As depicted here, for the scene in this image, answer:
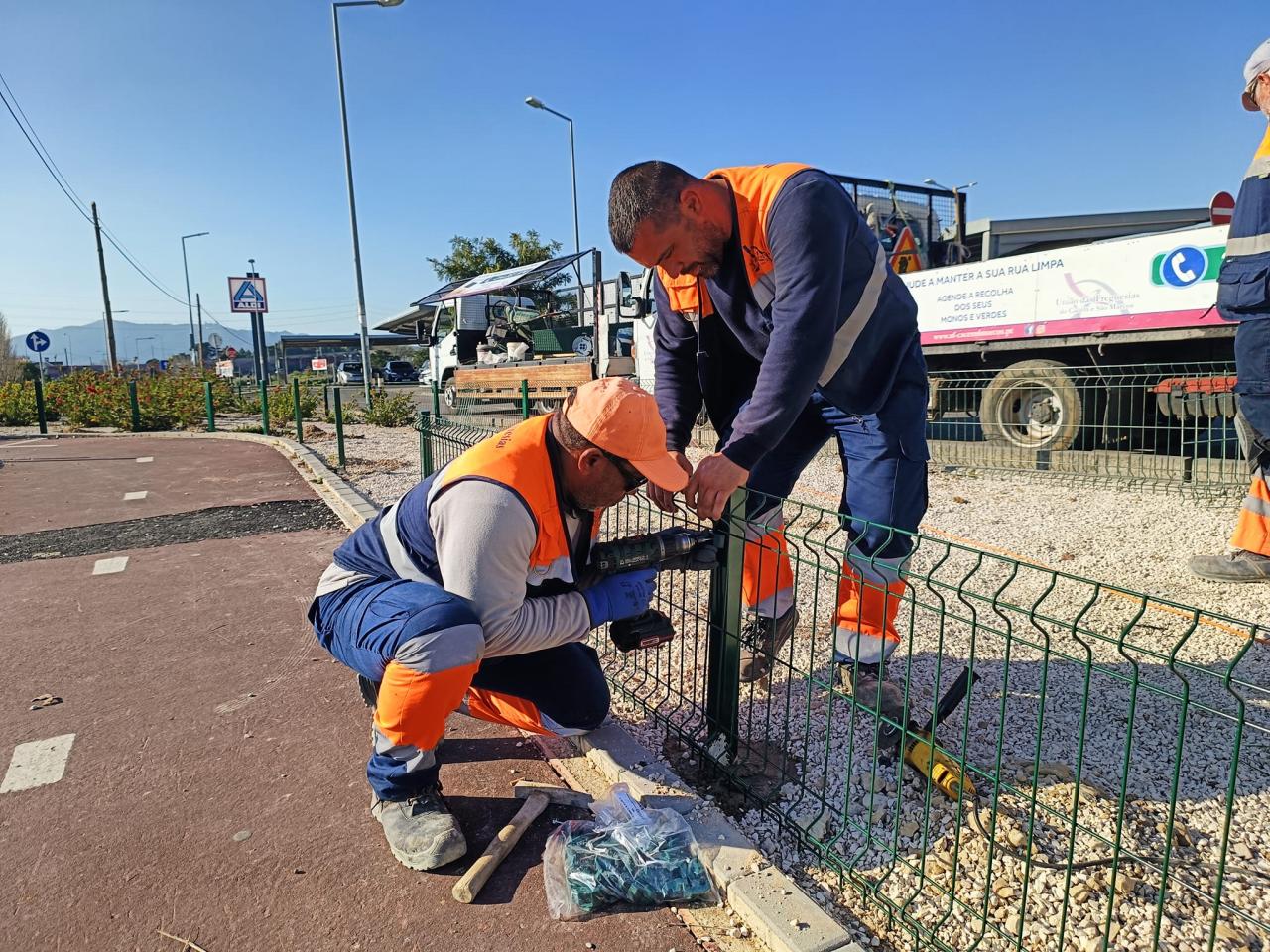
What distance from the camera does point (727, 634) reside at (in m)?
2.58

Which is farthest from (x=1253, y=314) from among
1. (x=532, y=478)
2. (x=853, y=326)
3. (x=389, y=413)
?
(x=389, y=413)

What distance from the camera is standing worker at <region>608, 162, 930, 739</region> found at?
230 centimetres

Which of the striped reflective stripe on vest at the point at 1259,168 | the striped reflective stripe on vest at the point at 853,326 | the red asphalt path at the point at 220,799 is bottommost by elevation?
the red asphalt path at the point at 220,799

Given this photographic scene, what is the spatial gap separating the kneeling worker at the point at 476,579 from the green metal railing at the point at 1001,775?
16.9 inches

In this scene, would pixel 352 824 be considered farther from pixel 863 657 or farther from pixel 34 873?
pixel 863 657

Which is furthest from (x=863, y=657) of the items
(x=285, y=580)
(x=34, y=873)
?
(x=285, y=580)

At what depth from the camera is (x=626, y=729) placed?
3008 mm

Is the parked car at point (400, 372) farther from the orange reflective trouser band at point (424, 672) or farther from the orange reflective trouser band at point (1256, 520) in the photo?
the orange reflective trouser band at point (424, 672)

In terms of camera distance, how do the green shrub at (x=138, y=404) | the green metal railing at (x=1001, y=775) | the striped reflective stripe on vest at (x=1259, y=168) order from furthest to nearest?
the green shrub at (x=138, y=404), the striped reflective stripe on vest at (x=1259, y=168), the green metal railing at (x=1001, y=775)

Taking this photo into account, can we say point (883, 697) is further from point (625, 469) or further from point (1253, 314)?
point (1253, 314)

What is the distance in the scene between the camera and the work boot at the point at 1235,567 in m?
4.24

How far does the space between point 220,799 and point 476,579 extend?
1.24 metres

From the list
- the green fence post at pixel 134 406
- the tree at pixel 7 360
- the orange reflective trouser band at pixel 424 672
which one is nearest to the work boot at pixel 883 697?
the orange reflective trouser band at pixel 424 672

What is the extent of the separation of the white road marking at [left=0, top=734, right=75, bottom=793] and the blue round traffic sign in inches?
299
